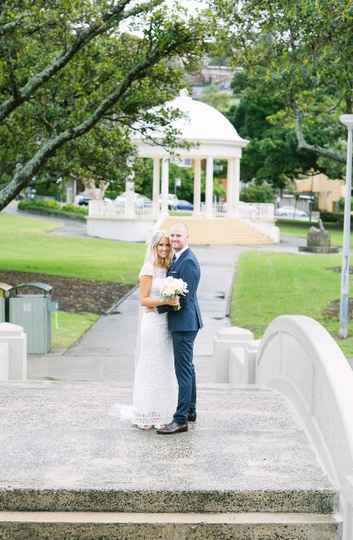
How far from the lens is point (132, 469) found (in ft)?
20.8

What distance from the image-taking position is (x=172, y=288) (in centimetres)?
722

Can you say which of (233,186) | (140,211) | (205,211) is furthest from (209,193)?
(140,211)

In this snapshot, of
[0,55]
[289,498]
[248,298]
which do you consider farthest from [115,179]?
[289,498]

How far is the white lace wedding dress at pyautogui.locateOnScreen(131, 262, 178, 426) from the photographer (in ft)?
24.6

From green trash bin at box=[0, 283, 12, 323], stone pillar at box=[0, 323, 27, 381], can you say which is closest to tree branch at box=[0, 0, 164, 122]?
green trash bin at box=[0, 283, 12, 323]

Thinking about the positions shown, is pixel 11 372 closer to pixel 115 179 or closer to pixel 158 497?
pixel 158 497

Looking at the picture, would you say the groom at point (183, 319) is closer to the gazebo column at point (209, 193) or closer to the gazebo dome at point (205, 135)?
the gazebo dome at point (205, 135)

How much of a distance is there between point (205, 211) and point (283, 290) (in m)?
23.2

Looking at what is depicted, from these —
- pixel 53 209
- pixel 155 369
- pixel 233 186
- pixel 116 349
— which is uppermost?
pixel 233 186

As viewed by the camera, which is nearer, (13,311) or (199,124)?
(13,311)

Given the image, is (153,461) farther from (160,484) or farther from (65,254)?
(65,254)

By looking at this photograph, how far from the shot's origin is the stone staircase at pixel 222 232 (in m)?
44.2

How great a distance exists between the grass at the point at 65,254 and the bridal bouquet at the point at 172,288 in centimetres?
1952

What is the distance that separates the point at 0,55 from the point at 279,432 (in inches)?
538
